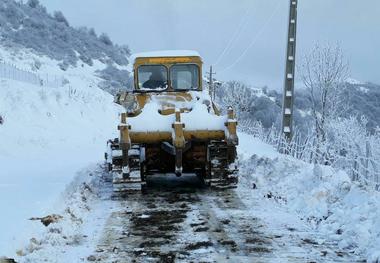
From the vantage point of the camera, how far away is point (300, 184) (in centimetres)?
972

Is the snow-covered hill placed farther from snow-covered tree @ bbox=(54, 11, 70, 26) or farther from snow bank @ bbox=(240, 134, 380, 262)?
snow bank @ bbox=(240, 134, 380, 262)

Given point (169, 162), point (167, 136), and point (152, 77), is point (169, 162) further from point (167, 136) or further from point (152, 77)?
point (152, 77)

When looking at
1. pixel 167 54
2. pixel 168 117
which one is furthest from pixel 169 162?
pixel 167 54

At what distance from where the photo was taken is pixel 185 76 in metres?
12.1

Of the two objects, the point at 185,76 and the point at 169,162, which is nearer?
the point at 169,162

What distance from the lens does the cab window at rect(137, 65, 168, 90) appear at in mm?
11953

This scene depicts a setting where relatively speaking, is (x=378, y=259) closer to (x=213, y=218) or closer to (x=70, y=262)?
(x=213, y=218)

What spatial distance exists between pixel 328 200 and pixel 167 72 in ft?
18.0

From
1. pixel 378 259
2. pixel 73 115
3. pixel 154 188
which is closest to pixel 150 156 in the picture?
pixel 154 188

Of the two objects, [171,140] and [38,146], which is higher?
[171,140]

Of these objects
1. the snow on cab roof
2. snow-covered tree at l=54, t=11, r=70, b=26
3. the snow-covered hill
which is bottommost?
the snow on cab roof

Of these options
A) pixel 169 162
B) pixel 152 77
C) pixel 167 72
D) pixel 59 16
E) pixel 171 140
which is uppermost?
pixel 59 16

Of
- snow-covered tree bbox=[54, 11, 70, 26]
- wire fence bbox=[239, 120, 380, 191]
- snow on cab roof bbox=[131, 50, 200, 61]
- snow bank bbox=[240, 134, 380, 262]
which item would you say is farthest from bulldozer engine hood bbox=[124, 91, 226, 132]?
snow-covered tree bbox=[54, 11, 70, 26]

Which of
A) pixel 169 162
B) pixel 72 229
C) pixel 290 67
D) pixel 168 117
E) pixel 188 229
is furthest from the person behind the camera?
pixel 290 67
